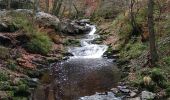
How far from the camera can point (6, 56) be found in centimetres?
2042

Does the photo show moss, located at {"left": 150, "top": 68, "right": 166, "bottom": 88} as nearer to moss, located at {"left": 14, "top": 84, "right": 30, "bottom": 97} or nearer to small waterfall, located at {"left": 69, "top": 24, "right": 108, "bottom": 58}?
moss, located at {"left": 14, "top": 84, "right": 30, "bottom": 97}

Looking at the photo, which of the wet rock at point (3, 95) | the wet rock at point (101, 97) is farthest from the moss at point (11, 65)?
the wet rock at point (101, 97)

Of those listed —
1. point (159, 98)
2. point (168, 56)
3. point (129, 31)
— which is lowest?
point (159, 98)

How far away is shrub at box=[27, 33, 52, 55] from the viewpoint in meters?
24.8

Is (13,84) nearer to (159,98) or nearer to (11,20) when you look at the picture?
(159,98)

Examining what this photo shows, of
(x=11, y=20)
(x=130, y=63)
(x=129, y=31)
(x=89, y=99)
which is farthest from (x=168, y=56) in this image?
(x=11, y=20)

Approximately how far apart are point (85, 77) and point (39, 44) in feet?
21.8

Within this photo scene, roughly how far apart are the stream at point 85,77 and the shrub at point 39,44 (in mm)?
1940

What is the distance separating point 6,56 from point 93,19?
3346 cm

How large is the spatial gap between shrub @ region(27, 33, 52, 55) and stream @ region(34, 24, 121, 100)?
1.94 meters

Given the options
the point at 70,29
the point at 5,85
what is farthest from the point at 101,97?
the point at 70,29

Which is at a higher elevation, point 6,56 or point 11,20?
point 11,20

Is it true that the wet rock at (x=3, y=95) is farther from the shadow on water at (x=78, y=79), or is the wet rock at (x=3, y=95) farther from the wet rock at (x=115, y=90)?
the wet rock at (x=115, y=90)

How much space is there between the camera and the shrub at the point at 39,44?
24791mm
